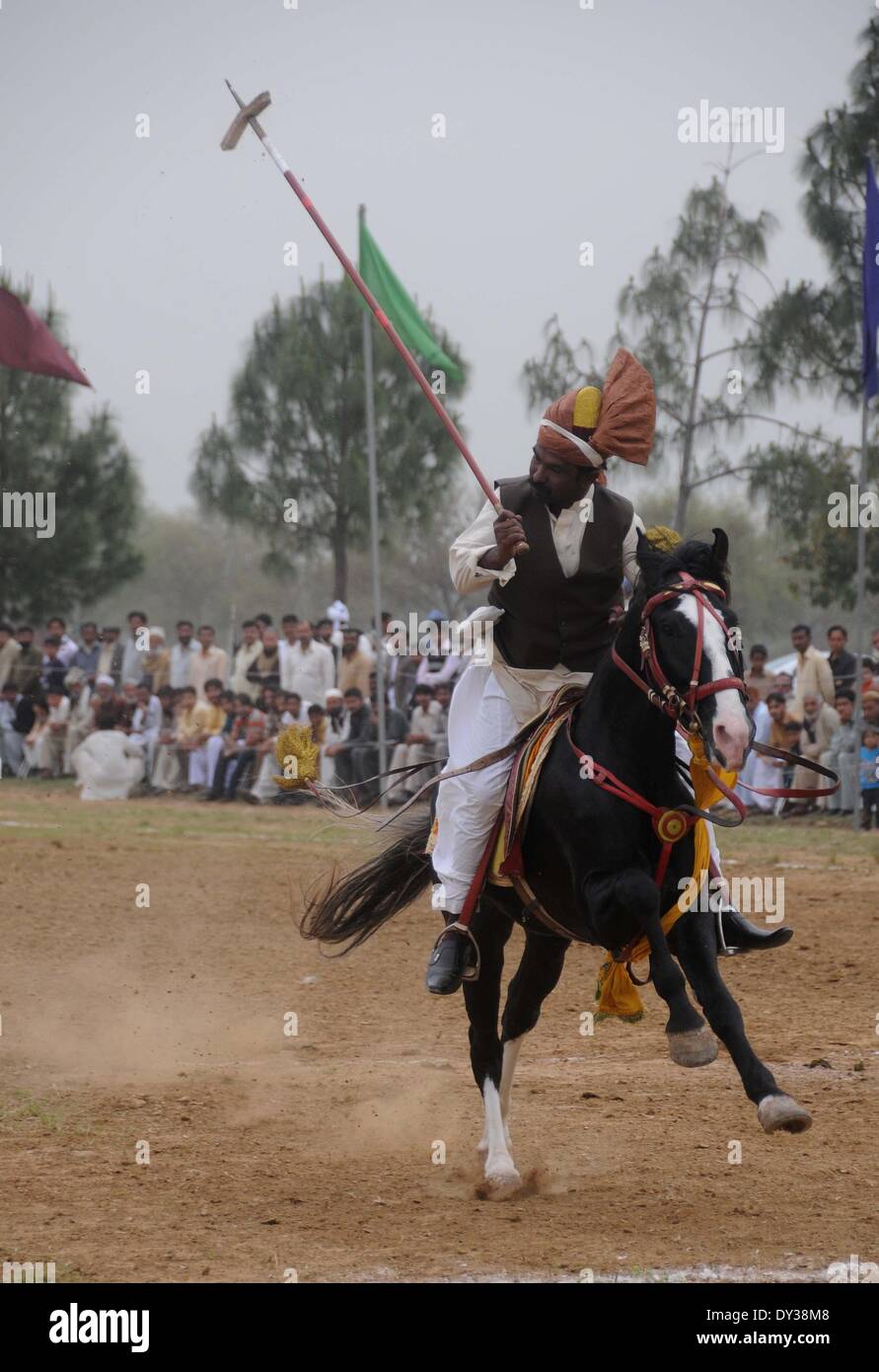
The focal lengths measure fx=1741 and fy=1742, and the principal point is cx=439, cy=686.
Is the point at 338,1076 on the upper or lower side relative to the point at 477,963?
lower

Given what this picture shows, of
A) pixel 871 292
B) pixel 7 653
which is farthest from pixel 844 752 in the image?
pixel 7 653

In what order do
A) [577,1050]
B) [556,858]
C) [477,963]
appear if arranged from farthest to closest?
[577,1050]
[477,963]
[556,858]

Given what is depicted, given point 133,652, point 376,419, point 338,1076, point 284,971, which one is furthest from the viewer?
point 376,419

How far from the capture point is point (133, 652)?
974 inches

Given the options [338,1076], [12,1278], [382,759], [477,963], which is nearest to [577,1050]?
[338,1076]

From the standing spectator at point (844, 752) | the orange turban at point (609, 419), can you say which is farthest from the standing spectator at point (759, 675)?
the orange turban at point (609, 419)

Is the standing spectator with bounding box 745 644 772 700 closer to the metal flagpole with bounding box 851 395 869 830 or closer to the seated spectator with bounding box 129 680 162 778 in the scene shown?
the metal flagpole with bounding box 851 395 869 830

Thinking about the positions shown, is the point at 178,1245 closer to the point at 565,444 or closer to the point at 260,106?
the point at 565,444

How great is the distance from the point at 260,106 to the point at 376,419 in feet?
84.3

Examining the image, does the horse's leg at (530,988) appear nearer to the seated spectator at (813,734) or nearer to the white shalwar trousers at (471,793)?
the white shalwar trousers at (471,793)

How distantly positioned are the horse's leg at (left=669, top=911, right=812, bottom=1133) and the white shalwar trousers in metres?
0.70

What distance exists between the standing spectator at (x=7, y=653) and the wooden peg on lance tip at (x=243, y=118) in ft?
62.8

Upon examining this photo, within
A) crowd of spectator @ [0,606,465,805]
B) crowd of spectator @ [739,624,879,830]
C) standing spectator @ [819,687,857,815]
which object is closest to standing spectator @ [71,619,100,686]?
crowd of spectator @ [0,606,465,805]

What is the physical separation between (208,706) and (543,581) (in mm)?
16068
